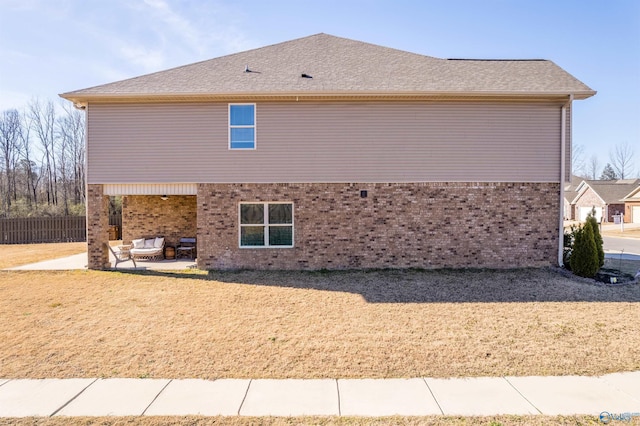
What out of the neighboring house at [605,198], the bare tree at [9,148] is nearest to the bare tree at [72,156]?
the bare tree at [9,148]

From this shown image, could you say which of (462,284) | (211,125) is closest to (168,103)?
(211,125)

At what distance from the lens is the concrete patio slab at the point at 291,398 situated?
3.63 metres

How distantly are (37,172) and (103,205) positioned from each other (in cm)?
3223

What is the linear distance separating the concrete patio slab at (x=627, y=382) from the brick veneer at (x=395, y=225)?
6325mm

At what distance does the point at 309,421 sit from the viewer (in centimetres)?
346

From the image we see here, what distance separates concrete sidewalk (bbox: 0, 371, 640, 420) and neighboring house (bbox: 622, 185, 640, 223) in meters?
43.1

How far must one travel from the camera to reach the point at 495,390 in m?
4.05

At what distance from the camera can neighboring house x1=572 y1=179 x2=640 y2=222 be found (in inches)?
1527

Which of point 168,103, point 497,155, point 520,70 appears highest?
point 520,70

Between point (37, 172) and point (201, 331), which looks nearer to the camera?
point (201, 331)

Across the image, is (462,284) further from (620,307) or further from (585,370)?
(585,370)

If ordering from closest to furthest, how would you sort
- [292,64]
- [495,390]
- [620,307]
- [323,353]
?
[495,390] → [323,353] → [620,307] → [292,64]

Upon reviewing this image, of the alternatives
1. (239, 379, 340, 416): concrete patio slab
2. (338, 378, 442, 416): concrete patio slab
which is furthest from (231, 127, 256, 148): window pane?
(338, 378, 442, 416): concrete patio slab

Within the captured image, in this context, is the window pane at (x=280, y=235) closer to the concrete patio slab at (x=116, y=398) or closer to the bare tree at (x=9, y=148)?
the concrete patio slab at (x=116, y=398)
